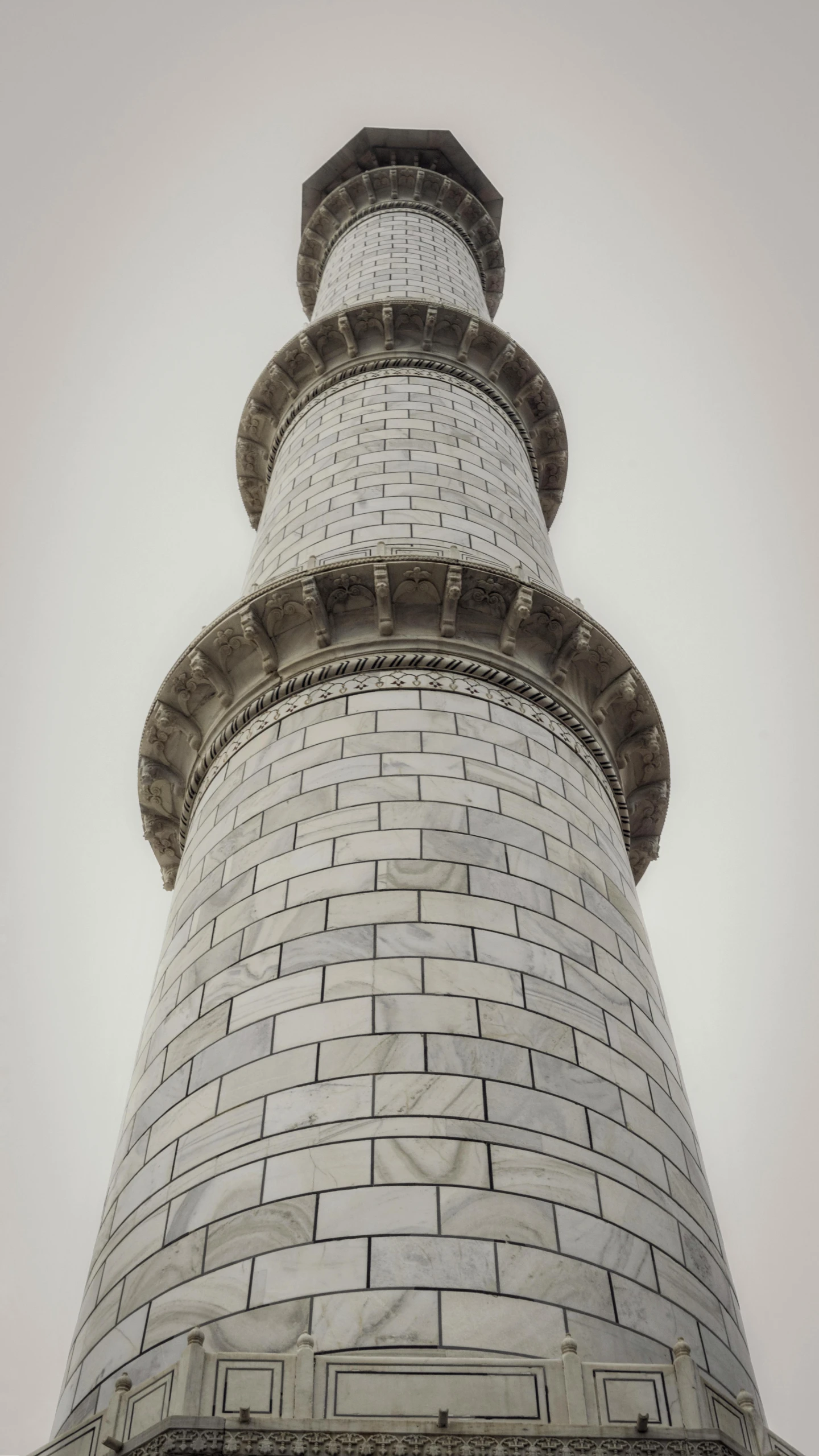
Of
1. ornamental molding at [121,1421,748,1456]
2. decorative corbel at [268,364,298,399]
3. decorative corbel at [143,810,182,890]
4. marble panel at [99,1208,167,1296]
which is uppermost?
decorative corbel at [268,364,298,399]

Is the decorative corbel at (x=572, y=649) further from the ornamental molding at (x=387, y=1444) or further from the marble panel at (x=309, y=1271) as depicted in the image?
the ornamental molding at (x=387, y=1444)

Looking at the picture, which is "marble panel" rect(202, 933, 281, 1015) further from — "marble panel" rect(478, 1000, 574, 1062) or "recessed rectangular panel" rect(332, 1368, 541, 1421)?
"recessed rectangular panel" rect(332, 1368, 541, 1421)

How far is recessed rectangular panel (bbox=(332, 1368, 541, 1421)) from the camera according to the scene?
5.29m

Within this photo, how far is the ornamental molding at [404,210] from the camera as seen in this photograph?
27.4m

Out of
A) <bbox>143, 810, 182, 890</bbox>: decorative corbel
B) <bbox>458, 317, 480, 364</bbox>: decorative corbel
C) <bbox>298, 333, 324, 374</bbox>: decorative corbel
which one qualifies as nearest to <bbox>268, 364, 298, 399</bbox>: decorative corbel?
<bbox>298, 333, 324, 374</bbox>: decorative corbel

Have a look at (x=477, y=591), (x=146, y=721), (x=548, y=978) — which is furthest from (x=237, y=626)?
(x=548, y=978)

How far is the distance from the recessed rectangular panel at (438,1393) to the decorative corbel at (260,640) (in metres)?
7.02

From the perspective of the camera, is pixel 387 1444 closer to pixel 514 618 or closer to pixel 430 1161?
pixel 430 1161

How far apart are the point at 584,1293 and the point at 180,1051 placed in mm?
2952

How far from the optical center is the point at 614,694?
12406mm

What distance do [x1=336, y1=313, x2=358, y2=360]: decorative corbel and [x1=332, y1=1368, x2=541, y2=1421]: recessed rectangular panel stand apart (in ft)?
49.7

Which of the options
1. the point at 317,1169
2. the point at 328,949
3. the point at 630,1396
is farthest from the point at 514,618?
the point at 630,1396

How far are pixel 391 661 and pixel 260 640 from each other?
141cm

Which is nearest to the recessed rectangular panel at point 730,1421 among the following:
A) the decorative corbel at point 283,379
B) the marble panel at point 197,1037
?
the marble panel at point 197,1037
